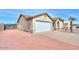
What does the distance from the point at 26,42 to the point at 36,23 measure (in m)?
0.32

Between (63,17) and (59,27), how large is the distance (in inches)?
6.2

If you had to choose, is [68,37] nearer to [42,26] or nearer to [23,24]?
[42,26]

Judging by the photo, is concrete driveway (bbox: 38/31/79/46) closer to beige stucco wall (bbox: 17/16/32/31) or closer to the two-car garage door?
the two-car garage door

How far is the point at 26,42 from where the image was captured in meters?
1.60

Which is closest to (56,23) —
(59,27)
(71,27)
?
(59,27)

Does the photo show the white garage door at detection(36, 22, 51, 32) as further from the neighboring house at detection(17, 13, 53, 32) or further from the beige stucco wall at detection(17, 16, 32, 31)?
the beige stucco wall at detection(17, 16, 32, 31)

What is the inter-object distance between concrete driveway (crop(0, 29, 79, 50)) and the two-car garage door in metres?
0.10

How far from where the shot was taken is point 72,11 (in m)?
1.61

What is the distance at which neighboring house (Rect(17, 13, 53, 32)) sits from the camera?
1.64 meters

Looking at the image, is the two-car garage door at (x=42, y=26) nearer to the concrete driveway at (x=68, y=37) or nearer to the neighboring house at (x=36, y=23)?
the neighboring house at (x=36, y=23)

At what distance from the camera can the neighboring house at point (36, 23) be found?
1.64 m

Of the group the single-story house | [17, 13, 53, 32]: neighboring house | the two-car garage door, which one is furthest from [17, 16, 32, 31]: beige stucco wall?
the single-story house

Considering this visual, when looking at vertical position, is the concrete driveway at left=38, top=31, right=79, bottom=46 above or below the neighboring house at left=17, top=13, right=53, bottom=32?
below
